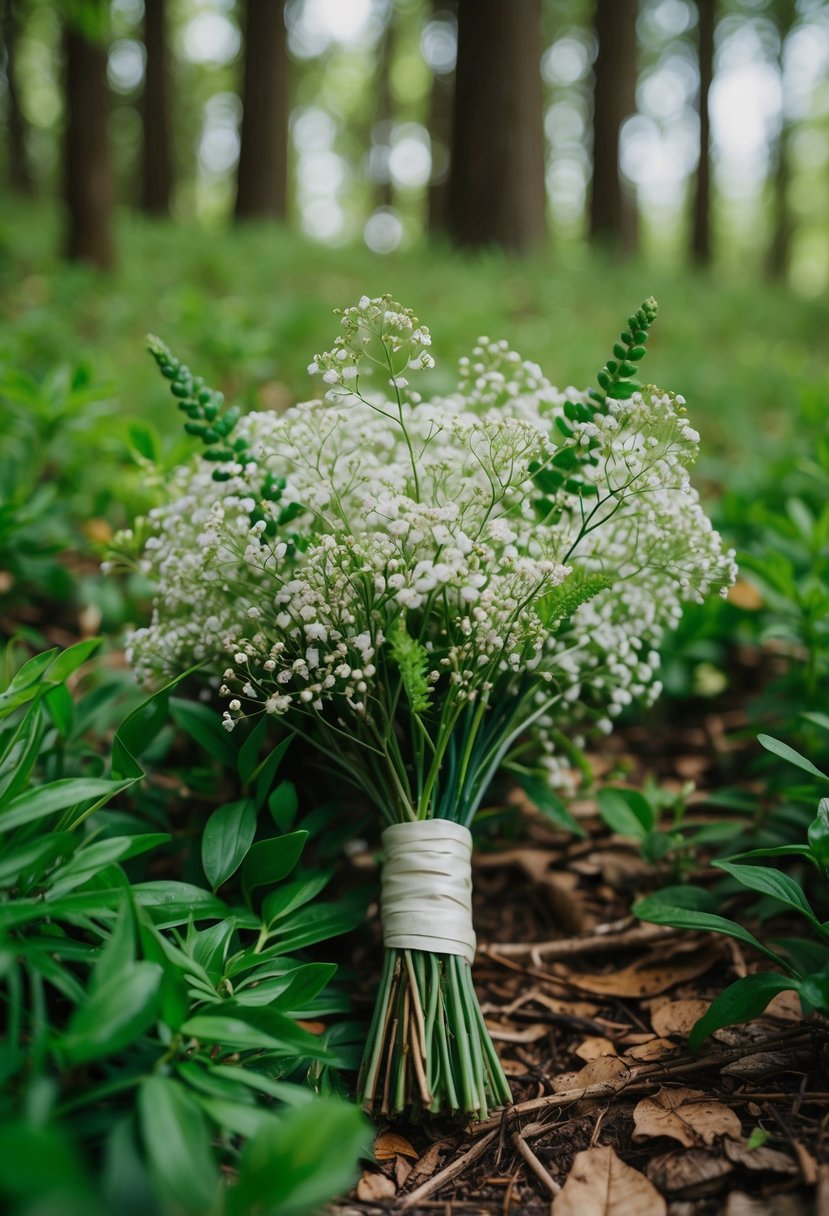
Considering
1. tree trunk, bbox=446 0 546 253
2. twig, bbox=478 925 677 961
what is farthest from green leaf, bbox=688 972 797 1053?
tree trunk, bbox=446 0 546 253

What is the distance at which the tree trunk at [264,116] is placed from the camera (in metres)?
9.12

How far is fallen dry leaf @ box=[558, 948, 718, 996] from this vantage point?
75.0 inches

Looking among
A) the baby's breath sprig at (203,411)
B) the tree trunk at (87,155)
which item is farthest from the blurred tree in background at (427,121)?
the baby's breath sprig at (203,411)

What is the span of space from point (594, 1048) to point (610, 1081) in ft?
0.50

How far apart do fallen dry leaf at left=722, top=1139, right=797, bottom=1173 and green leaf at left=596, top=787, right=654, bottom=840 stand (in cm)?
75

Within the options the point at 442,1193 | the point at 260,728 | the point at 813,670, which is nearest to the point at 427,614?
the point at 260,728

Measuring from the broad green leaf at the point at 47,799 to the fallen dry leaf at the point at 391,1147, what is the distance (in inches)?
31.7

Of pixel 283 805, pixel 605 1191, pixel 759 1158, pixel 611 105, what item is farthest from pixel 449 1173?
pixel 611 105

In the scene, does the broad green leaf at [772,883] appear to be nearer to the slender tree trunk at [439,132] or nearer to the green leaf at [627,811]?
the green leaf at [627,811]

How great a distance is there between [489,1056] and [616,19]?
11.3m

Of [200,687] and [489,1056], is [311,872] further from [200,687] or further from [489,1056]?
[200,687]

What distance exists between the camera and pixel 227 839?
66.1 inches

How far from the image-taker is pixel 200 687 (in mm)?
2174

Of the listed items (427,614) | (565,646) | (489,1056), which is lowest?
(489,1056)
